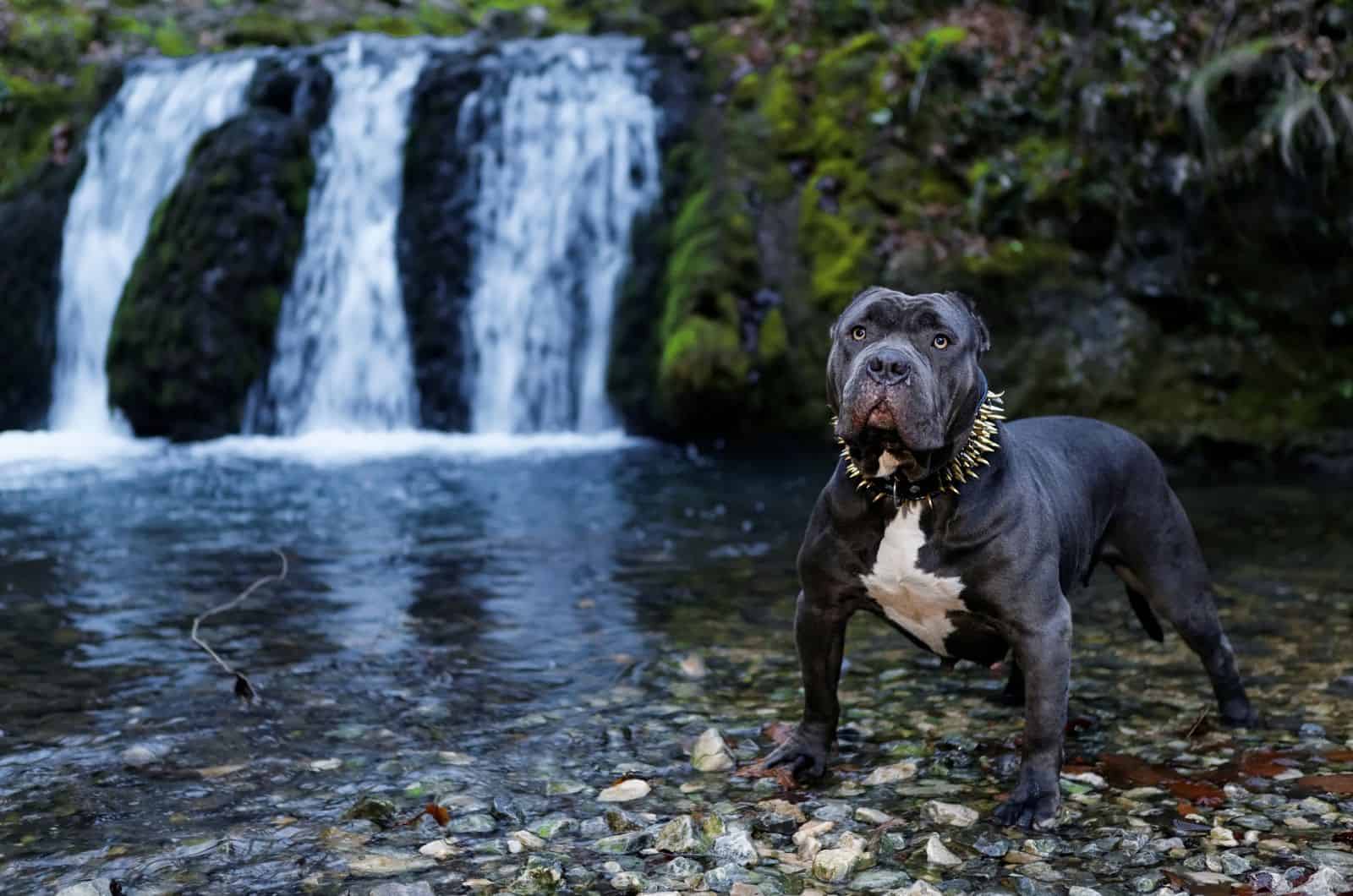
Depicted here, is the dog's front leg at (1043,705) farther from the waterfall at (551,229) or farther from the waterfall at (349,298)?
the waterfall at (349,298)

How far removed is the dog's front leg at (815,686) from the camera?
4324 millimetres

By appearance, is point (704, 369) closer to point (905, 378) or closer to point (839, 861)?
point (905, 378)

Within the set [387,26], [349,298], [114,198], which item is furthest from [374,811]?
[387,26]

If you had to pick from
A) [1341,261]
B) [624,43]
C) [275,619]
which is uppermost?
[624,43]

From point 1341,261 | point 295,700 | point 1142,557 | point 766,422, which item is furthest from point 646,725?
point 1341,261

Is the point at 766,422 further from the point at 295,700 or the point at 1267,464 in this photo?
the point at 295,700

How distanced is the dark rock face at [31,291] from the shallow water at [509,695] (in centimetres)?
729

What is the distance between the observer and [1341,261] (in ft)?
40.5

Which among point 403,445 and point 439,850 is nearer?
point 439,850

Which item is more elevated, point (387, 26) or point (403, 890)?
point (387, 26)

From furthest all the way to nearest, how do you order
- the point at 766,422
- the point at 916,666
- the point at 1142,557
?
1. the point at 766,422
2. the point at 916,666
3. the point at 1142,557

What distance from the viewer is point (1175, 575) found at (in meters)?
4.85

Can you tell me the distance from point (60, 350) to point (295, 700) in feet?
43.7

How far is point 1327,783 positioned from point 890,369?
208 centimetres
